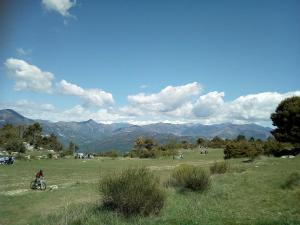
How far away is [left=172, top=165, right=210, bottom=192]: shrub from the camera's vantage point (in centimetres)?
2367

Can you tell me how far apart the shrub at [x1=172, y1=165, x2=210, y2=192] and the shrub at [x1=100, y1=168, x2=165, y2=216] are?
5.98 m

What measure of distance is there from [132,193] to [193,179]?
7691 millimetres

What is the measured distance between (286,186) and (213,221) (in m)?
9.72

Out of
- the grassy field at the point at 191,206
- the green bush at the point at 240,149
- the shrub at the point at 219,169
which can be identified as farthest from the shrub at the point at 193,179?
the green bush at the point at 240,149

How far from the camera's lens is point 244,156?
62688mm

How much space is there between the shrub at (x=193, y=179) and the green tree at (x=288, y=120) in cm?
3704

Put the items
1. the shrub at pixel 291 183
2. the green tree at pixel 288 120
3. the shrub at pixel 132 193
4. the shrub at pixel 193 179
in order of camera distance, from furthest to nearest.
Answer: the green tree at pixel 288 120 → the shrub at pixel 193 179 → the shrub at pixel 291 183 → the shrub at pixel 132 193

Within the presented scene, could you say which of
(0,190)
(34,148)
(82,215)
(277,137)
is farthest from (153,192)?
(34,148)

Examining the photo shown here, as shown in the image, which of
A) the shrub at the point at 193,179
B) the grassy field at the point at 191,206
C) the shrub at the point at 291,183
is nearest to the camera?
the grassy field at the point at 191,206

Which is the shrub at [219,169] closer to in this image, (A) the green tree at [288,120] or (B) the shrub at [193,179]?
(B) the shrub at [193,179]

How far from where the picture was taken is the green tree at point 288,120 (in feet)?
188

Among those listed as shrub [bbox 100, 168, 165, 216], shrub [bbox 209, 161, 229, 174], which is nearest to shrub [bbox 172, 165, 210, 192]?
shrub [bbox 100, 168, 165, 216]

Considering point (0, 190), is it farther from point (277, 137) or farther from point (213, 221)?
point (277, 137)

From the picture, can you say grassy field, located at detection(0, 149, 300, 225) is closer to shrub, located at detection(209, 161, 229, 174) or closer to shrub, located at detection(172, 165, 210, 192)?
shrub, located at detection(172, 165, 210, 192)
